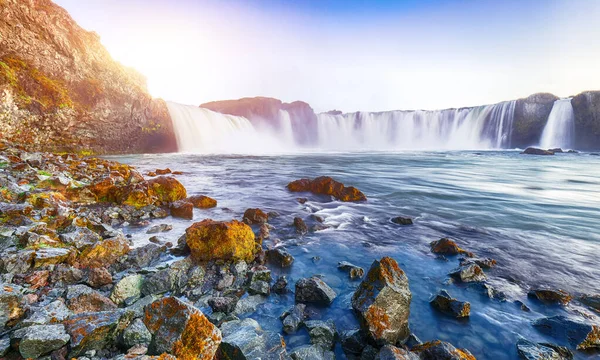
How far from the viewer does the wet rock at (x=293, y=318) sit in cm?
344

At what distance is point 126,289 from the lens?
12.5 feet

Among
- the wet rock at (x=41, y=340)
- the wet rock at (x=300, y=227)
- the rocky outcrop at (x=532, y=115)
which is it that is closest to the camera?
the wet rock at (x=41, y=340)

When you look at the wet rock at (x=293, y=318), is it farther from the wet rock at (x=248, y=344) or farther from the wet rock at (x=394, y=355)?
the wet rock at (x=394, y=355)

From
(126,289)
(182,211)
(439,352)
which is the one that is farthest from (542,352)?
(182,211)

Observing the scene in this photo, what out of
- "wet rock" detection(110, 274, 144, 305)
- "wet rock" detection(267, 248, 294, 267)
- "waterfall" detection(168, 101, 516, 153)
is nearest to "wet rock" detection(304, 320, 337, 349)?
"wet rock" detection(267, 248, 294, 267)

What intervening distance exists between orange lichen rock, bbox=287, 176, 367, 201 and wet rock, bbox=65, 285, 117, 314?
31.5ft

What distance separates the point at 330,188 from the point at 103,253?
9264 mm

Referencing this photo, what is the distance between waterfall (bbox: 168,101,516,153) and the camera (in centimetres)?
4800

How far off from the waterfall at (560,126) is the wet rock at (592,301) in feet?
250

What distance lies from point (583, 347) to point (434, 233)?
4513 mm

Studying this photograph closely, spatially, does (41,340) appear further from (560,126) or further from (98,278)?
(560,126)

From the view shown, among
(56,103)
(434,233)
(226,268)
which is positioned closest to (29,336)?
(226,268)

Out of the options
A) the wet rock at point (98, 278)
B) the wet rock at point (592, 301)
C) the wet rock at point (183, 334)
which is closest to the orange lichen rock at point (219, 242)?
the wet rock at point (98, 278)

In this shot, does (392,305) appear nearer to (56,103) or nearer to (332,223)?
(332,223)
